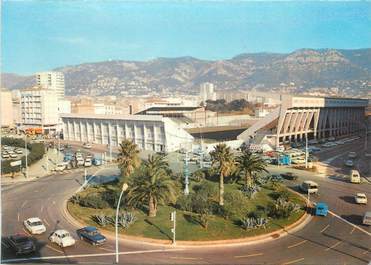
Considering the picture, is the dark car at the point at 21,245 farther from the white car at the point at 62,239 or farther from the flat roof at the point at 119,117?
the flat roof at the point at 119,117

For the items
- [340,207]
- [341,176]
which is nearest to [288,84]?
[341,176]

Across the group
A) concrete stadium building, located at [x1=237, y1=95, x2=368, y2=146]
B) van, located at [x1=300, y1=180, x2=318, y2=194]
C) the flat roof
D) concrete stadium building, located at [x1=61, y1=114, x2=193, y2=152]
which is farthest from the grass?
concrete stadium building, located at [x1=237, y1=95, x2=368, y2=146]

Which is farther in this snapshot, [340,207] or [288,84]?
A: [288,84]

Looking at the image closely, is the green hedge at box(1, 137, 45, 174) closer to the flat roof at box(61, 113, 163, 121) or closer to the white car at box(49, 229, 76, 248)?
the flat roof at box(61, 113, 163, 121)

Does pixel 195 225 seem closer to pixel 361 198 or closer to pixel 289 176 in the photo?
pixel 361 198

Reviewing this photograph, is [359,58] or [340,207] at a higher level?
[359,58]

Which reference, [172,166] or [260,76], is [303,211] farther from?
[260,76]

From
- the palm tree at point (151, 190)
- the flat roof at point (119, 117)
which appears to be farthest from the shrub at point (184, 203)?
the flat roof at point (119, 117)
